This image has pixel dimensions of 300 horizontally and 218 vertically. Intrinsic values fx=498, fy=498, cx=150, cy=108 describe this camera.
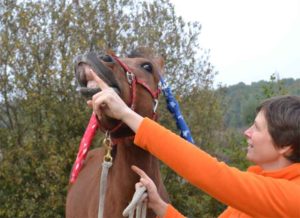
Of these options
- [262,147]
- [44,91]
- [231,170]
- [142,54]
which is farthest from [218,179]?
[44,91]

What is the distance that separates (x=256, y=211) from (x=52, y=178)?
236 inches

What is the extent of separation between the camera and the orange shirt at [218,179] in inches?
70.6

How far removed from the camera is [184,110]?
834 cm

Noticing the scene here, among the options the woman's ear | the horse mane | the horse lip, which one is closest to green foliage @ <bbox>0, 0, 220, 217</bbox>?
the horse mane

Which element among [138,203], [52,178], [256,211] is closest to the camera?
[256,211]

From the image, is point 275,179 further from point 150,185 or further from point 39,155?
point 39,155

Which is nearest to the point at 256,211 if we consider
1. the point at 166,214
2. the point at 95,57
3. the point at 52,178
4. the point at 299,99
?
the point at 299,99

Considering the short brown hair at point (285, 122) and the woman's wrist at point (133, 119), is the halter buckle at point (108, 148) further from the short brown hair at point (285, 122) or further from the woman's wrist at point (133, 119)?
the short brown hair at point (285, 122)

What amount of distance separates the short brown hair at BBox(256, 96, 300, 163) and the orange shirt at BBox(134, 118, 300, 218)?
0.23m

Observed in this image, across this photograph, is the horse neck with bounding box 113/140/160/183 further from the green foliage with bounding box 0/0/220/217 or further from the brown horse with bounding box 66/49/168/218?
the green foliage with bounding box 0/0/220/217

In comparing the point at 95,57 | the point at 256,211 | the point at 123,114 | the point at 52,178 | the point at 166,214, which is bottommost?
the point at 52,178

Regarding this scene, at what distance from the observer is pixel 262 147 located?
204 centimetres

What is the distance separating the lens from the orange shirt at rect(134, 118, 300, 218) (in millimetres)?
1793

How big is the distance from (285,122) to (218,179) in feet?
1.28
